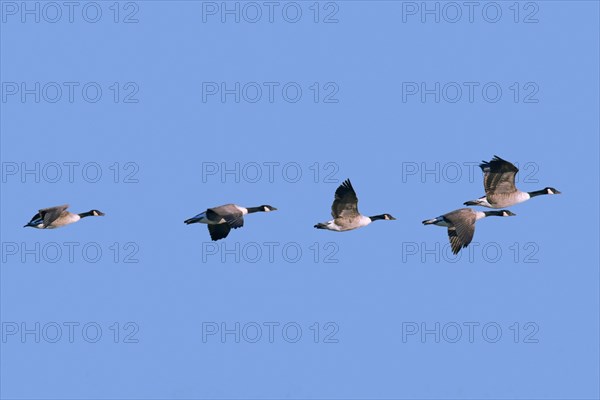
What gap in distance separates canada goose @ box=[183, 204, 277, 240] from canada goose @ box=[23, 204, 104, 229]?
2.30 m

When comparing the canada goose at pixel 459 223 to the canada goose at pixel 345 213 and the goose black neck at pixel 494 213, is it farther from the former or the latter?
the canada goose at pixel 345 213

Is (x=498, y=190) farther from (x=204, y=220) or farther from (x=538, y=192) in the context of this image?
(x=204, y=220)

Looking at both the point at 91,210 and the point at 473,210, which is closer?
the point at 473,210

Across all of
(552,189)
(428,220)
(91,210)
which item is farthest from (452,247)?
(91,210)

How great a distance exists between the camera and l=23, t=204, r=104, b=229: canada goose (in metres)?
32.8

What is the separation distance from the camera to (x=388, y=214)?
34750 mm

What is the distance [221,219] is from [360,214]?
2.63 meters

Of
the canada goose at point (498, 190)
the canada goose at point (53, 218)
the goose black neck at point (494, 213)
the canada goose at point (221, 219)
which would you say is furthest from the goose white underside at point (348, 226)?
the canada goose at point (53, 218)

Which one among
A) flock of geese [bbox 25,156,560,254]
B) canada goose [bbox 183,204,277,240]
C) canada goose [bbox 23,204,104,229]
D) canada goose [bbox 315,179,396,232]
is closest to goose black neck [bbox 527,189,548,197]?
flock of geese [bbox 25,156,560,254]

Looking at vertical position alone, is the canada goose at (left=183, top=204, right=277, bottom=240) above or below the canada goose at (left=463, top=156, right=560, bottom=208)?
below

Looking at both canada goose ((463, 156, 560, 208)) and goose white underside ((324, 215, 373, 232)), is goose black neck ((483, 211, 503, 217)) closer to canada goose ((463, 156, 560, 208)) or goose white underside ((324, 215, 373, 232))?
canada goose ((463, 156, 560, 208))

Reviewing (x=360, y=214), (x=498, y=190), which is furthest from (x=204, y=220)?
(x=498, y=190)

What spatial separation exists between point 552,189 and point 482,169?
2263 mm

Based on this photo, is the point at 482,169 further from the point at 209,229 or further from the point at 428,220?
the point at 209,229
